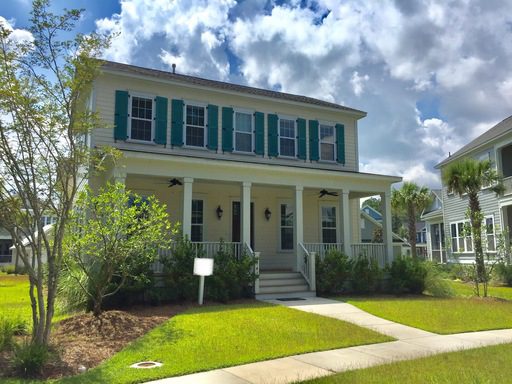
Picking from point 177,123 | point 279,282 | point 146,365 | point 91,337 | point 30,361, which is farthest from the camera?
point 177,123

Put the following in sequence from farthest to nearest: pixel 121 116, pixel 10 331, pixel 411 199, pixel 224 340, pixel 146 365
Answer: pixel 411 199 → pixel 121 116 → pixel 224 340 → pixel 10 331 → pixel 146 365

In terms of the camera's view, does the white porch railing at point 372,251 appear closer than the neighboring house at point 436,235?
Yes

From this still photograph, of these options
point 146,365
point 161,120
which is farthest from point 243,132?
point 146,365

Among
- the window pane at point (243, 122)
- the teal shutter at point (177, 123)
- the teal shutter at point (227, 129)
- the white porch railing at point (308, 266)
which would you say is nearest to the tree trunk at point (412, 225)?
the white porch railing at point (308, 266)

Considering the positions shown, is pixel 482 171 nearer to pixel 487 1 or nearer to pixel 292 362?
pixel 487 1

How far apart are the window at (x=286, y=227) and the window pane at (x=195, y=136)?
4.42m

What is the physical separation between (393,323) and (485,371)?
3.71 m

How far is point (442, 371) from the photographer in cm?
549

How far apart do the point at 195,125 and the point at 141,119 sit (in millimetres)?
1882

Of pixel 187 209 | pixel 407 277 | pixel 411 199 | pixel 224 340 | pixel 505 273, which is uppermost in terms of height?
pixel 411 199

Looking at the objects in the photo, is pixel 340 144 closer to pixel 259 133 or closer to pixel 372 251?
pixel 259 133

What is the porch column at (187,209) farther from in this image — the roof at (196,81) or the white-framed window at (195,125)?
the roof at (196,81)

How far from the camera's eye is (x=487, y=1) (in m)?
10.6

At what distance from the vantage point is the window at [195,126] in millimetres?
14383
